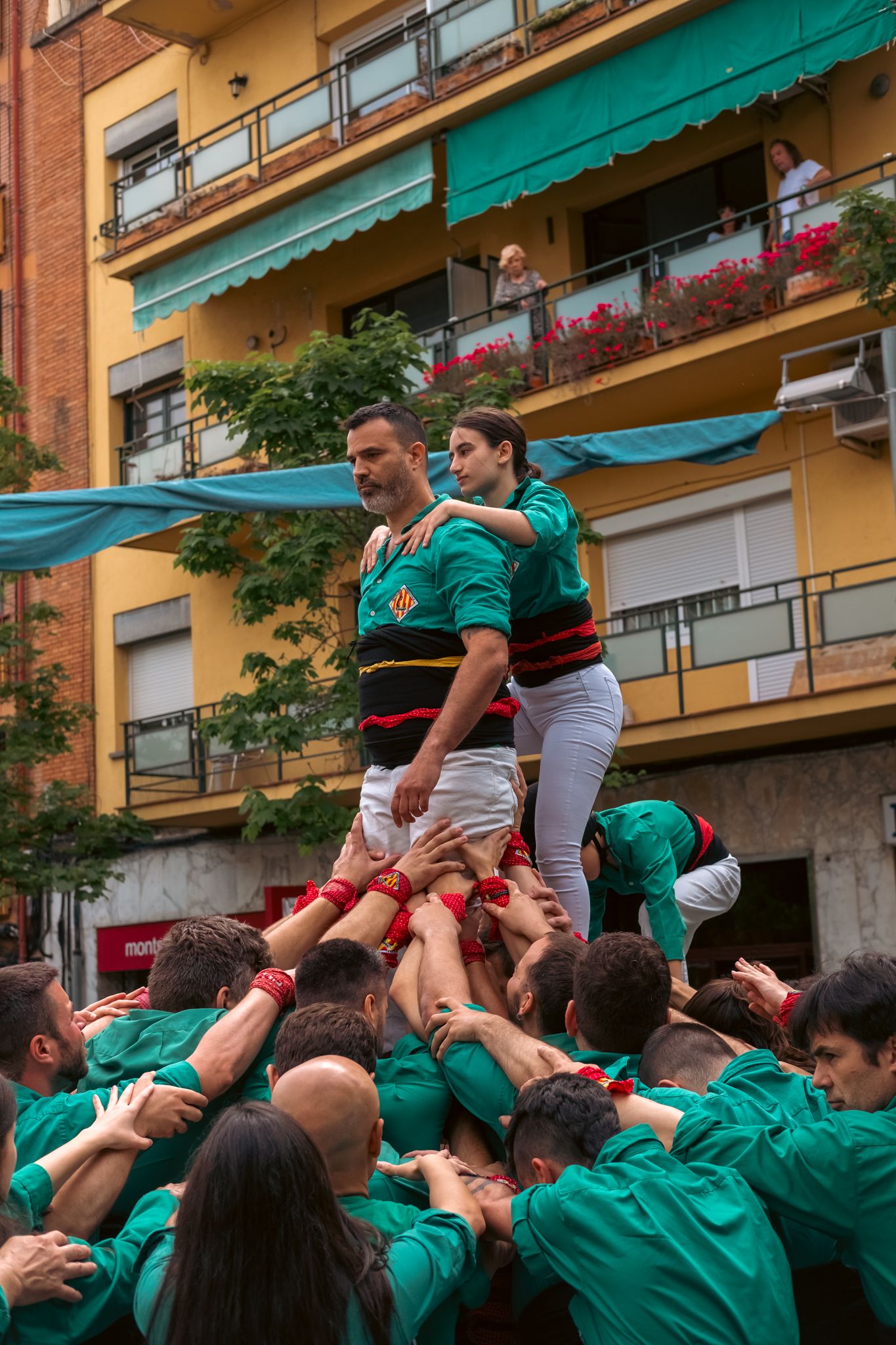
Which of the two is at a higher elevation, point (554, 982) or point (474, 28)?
point (474, 28)

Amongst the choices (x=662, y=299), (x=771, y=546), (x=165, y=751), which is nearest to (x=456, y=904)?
(x=771, y=546)

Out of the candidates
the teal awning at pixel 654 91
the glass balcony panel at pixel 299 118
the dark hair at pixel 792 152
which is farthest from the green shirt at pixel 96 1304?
the glass balcony panel at pixel 299 118

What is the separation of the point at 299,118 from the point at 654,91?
536 cm

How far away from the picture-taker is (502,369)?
16.5 m

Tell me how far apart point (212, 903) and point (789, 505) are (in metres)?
8.99

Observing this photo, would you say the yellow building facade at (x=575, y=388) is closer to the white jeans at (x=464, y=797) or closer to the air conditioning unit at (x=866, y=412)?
the air conditioning unit at (x=866, y=412)

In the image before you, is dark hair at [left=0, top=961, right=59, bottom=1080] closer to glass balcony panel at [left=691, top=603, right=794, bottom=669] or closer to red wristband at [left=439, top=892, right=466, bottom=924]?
red wristband at [left=439, top=892, right=466, bottom=924]

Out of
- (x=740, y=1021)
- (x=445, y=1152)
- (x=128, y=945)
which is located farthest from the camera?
(x=128, y=945)

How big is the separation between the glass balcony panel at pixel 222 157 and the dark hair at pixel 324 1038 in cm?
1779

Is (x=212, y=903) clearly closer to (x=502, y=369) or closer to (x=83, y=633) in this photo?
(x=83, y=633)

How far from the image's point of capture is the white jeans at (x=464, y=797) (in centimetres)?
509

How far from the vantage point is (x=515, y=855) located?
521cm

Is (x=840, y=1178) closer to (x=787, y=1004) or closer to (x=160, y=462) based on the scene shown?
(x=787, y=1004)

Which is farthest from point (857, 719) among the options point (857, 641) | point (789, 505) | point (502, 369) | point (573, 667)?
point (573, 667)
